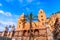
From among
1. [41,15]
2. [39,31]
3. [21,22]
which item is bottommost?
[39,31]

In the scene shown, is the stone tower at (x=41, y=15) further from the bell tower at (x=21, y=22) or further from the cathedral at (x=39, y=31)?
the bell tower at (x=21, y=22)

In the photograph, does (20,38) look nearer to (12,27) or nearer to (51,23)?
(12,27)

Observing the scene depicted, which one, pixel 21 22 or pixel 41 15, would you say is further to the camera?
pixel 21 22

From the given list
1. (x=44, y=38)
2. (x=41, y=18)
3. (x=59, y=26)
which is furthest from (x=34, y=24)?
(x=59, y=26)

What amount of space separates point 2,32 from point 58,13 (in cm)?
3244

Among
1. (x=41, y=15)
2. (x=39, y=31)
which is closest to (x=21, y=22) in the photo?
(x=41, y=15)

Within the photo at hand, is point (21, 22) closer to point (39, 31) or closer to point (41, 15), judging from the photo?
point (41, 15)

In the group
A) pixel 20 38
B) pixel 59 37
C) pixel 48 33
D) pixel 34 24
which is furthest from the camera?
pixel 34 24

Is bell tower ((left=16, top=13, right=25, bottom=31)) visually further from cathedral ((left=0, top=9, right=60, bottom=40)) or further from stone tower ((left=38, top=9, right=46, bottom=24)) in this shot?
stone tower ((left=38, top=9, right=46, bottom=24))

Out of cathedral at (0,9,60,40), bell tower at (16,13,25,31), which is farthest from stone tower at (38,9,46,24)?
bell tower at (16,13,25,31)

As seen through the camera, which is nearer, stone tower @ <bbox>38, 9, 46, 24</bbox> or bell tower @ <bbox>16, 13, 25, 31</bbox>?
stone tower @ <bbox>38, 9, 46, 24</bbox>

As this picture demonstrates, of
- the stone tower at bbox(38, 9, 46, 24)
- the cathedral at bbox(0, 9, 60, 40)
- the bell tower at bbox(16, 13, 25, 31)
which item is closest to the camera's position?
the cathedral at bbox(0, 9, 60, 40)

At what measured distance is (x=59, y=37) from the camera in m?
47.8

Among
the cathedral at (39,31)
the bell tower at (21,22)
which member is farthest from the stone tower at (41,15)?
the bell tower at (21,22)
